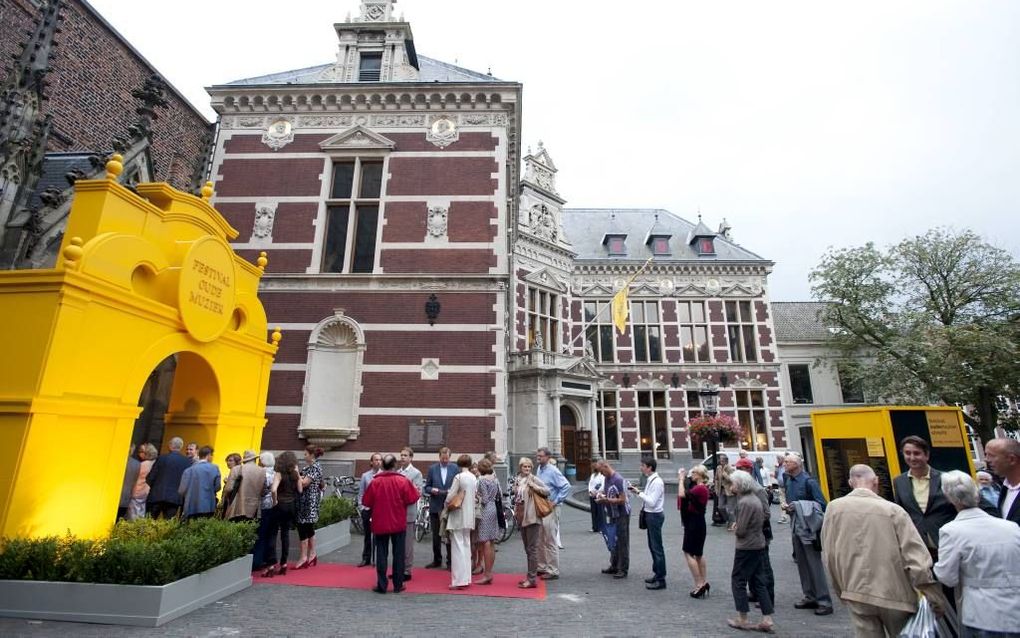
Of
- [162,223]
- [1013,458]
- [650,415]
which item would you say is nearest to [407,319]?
[162,223]

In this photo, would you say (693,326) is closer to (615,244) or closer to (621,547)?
(615,244)

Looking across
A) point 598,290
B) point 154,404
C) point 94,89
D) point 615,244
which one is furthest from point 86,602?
point 615,244

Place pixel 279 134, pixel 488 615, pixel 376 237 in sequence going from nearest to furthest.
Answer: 1. pixel 488 615
2. pixel 376 237
3. pixel 279 134

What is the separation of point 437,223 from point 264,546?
8332 mm

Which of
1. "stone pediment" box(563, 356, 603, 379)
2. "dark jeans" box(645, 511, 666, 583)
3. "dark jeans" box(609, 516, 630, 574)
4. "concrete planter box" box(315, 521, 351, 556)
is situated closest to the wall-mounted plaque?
"concrete planter box" box(315, 521, 351, 556)

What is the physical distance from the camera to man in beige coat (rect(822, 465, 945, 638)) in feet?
11.1

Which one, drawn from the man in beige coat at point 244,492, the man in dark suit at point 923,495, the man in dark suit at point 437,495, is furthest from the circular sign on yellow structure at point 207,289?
the man in dark suit at point 923,495

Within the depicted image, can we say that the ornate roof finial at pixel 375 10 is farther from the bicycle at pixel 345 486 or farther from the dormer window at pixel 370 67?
the bicycle at pixel 345 486

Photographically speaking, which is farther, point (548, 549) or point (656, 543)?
point (548, 549)

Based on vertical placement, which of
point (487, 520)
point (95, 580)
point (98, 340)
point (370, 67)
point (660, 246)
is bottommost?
point (95, 580)

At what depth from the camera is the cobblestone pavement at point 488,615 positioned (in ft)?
14.8

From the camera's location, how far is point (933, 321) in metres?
21.0

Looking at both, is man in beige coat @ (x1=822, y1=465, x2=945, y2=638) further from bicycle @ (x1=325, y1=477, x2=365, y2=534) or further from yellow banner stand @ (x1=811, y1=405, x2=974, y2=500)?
bicycle @ (x1=325, y1=477, x2=365, y2=534)

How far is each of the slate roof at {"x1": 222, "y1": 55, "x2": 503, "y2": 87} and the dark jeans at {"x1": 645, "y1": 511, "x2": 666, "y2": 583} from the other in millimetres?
11457
